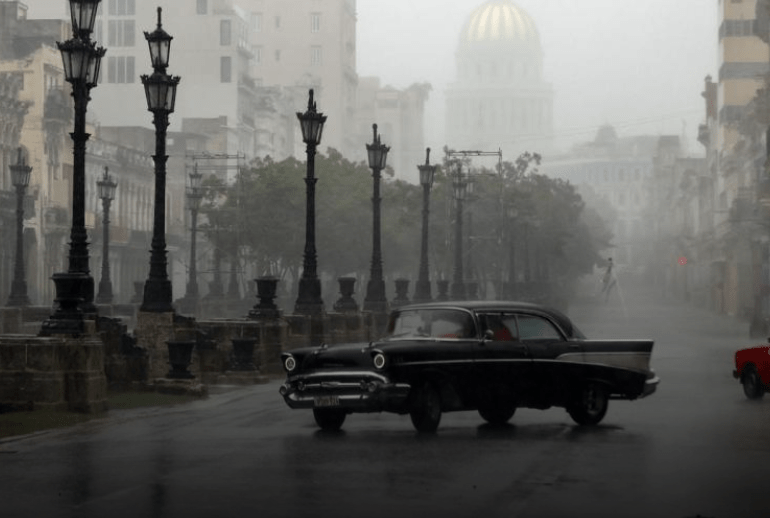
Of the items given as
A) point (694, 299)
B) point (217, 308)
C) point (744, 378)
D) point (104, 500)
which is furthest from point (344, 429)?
point (694, 299)

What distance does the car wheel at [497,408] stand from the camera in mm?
21250

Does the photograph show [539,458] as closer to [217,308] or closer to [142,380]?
[142,380]

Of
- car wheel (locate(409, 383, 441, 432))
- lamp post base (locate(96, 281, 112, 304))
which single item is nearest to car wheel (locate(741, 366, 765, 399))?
car wheel (locate(409, 383, 441, 432))

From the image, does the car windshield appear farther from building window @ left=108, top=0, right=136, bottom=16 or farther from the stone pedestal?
building window @ left=108, top=0, right=136, bottom=16

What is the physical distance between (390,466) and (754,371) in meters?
13.4

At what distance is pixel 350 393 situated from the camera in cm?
2030

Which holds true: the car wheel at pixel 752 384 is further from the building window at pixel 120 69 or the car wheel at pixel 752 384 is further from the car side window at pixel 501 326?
the building window at pixel 120 69

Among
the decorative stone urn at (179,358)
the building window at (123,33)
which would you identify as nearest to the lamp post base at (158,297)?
the decorative stone urn at (179,358)

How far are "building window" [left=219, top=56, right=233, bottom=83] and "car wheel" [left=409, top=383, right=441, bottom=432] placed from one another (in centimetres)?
12805

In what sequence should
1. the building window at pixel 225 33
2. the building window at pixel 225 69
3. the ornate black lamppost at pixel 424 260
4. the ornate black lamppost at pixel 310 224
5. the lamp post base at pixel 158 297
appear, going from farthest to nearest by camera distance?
the building window at pixel 225 33, the building window at pixel 225 69, the ornate black lamppost at pixel 424 260, the ornate black lamppost at pixel 310 224, the lamp post base at pixel 158 297

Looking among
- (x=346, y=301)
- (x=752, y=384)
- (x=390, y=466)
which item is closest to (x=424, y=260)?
(x=346, y=301)

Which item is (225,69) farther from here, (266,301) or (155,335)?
(155,335)

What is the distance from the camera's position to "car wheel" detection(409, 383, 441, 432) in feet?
67.0

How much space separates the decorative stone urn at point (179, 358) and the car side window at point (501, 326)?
8180 mm
